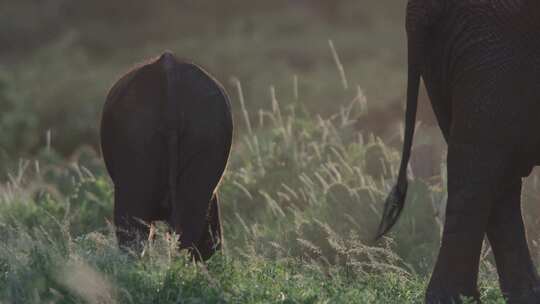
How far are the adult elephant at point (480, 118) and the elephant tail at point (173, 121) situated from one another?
1051mm

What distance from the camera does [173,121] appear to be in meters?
6.23

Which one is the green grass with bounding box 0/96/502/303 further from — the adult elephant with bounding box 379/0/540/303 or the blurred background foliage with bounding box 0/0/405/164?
the blurred background foliage with bounding box 0/0/405/164

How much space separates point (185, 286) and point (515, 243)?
1500mm

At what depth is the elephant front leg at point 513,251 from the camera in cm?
595

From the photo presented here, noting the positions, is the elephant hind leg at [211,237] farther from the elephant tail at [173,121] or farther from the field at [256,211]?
the elephant tail at [173,121]

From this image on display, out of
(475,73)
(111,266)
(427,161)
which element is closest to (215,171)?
(111,266)

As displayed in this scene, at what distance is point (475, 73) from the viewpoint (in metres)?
5.64

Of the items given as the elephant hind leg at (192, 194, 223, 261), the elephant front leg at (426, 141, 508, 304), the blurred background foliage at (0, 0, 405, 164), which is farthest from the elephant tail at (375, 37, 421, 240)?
the blurred background foliage at (0, 0, 405, 164)

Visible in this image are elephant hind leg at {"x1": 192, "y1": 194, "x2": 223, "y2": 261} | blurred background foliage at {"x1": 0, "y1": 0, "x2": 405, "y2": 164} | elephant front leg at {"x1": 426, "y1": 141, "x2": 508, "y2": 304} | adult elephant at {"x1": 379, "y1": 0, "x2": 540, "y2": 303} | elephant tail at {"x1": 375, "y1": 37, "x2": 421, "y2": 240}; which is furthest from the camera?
blurred background foliage at {"x1": 0, "y1": 0, "x2": 405, "y2": 164}

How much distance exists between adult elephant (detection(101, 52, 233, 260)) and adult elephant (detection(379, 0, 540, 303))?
3.07 ft

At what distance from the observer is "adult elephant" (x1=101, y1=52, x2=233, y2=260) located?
626cm

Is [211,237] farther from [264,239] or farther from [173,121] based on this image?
[264,239]

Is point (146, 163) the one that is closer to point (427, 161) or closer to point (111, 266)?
point (111, 266)

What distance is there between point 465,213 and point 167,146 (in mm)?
1451
